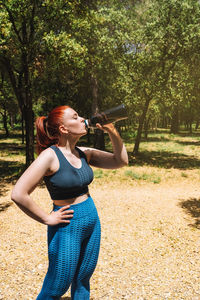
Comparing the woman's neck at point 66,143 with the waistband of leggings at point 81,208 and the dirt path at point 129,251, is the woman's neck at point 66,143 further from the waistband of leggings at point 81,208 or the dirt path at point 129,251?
the dirt path at point 129,251

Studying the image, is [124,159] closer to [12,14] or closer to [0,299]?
[0,299]

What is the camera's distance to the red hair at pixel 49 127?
7.66ft

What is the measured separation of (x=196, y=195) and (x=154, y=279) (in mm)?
5911

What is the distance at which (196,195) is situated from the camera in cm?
960

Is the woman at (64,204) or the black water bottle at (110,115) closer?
the woman at (64,204)

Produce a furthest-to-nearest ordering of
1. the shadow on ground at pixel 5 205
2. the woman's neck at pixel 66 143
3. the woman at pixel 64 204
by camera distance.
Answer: the shadow on ground at pixel 5 205
the woman's neck at pixel 66 143
the woman at pixel 64 204

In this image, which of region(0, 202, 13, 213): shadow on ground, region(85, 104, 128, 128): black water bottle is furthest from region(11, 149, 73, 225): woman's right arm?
region(0, 202, 13, 213): shadow on ground

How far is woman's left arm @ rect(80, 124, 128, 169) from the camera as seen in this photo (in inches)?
101

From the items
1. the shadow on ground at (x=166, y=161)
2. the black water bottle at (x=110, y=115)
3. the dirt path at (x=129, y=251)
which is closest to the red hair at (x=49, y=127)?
the black water bottle at (x=110, y=115)

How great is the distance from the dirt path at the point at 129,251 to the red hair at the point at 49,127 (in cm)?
275

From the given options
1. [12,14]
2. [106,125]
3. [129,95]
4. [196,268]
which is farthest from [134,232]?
[129,95]

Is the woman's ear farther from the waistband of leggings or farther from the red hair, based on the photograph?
the waistband of leggings

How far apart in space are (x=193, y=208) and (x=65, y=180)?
7.03 metres

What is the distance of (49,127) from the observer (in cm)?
239
